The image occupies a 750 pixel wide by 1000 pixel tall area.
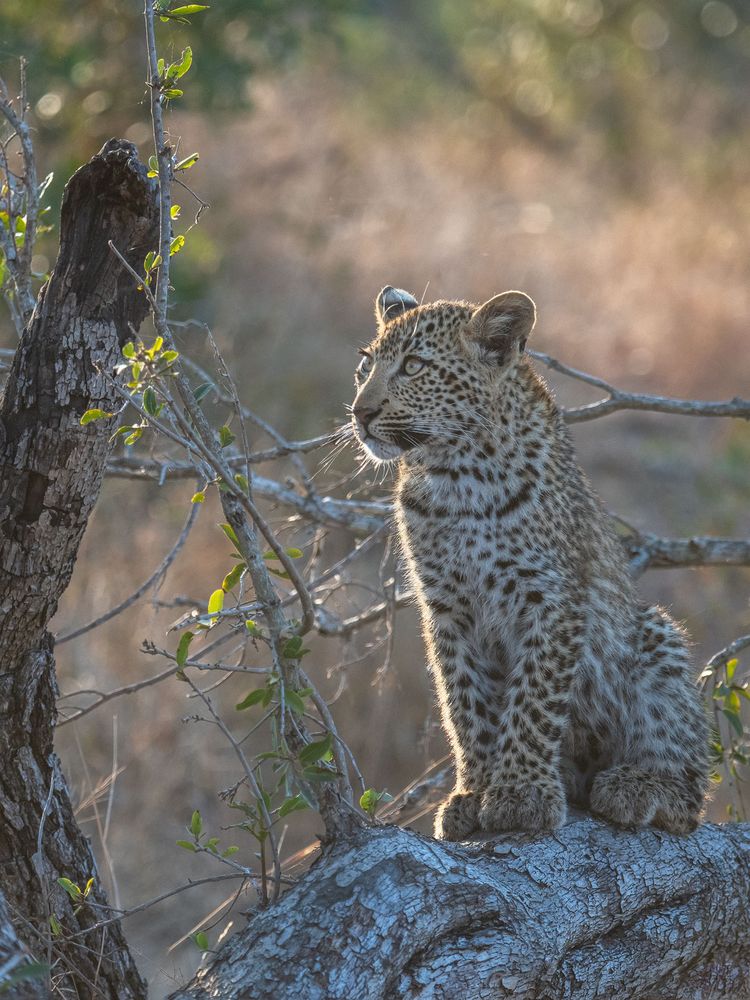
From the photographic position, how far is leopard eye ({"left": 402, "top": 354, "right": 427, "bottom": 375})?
5555 millimetres

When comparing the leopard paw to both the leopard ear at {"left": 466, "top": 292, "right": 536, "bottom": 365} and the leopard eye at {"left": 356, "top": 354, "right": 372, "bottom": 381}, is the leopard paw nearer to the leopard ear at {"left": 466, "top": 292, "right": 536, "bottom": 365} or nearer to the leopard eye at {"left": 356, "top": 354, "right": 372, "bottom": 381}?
the leopard ear at {"left": 466, "top": 292, "right": 536, "bottom": 365}

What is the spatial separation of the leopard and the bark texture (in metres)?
0.40

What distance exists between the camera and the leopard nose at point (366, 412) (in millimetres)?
5469

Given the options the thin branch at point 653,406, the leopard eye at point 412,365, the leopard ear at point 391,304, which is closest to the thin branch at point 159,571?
the leopard eye at point 412,365

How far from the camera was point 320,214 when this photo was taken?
19.2m

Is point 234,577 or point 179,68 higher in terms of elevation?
point 179,68

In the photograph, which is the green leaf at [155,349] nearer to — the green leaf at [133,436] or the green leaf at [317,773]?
the green leaf at [133,436]

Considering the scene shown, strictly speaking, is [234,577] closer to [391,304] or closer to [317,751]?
[317,751]

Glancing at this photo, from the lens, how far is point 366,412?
5.47m

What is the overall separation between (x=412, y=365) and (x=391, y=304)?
28.7 inches

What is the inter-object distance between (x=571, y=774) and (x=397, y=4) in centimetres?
3274

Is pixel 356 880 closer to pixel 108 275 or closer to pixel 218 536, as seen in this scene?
pixel 108 275

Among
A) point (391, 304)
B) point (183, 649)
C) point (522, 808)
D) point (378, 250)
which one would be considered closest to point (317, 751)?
point (183, 649)

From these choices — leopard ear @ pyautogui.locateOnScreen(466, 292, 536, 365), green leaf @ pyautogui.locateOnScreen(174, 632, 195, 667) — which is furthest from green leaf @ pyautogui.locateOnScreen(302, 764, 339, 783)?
leopard ear @ pyautogui.locateOnScreen(466, 292, 536, 365)
